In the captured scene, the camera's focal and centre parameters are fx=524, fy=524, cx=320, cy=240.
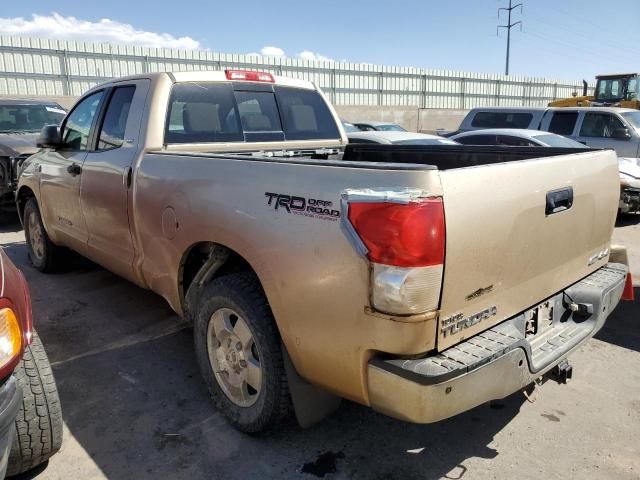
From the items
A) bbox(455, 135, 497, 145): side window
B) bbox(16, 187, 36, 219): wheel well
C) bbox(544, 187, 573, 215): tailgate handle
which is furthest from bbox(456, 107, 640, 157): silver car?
bbox(16, 187, 36, 219): wheel well

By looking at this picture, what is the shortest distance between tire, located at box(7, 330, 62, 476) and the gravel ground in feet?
0.59

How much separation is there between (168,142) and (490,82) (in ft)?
109

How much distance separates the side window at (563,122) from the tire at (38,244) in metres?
10.4

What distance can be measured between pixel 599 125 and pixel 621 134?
517 millimetres

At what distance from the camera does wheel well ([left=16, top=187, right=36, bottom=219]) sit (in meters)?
5.62

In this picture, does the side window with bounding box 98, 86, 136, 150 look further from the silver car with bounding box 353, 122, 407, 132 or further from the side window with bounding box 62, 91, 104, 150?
the silver car with bounding box 353, 122, 407, 132

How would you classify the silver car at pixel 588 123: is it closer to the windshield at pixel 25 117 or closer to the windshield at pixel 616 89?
the windshield at pixel 616 89

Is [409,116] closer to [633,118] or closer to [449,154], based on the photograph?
[633,118]

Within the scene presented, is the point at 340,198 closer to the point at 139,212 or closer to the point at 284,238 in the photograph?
the point at 284,238

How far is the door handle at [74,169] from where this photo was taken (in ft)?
13.9

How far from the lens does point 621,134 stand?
10.8 metres

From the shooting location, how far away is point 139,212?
341cm

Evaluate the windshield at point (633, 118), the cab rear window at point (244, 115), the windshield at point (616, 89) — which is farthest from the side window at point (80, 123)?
the windshield at point (616, 89)

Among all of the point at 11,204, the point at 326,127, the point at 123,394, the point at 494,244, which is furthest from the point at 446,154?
the point at 11,204
